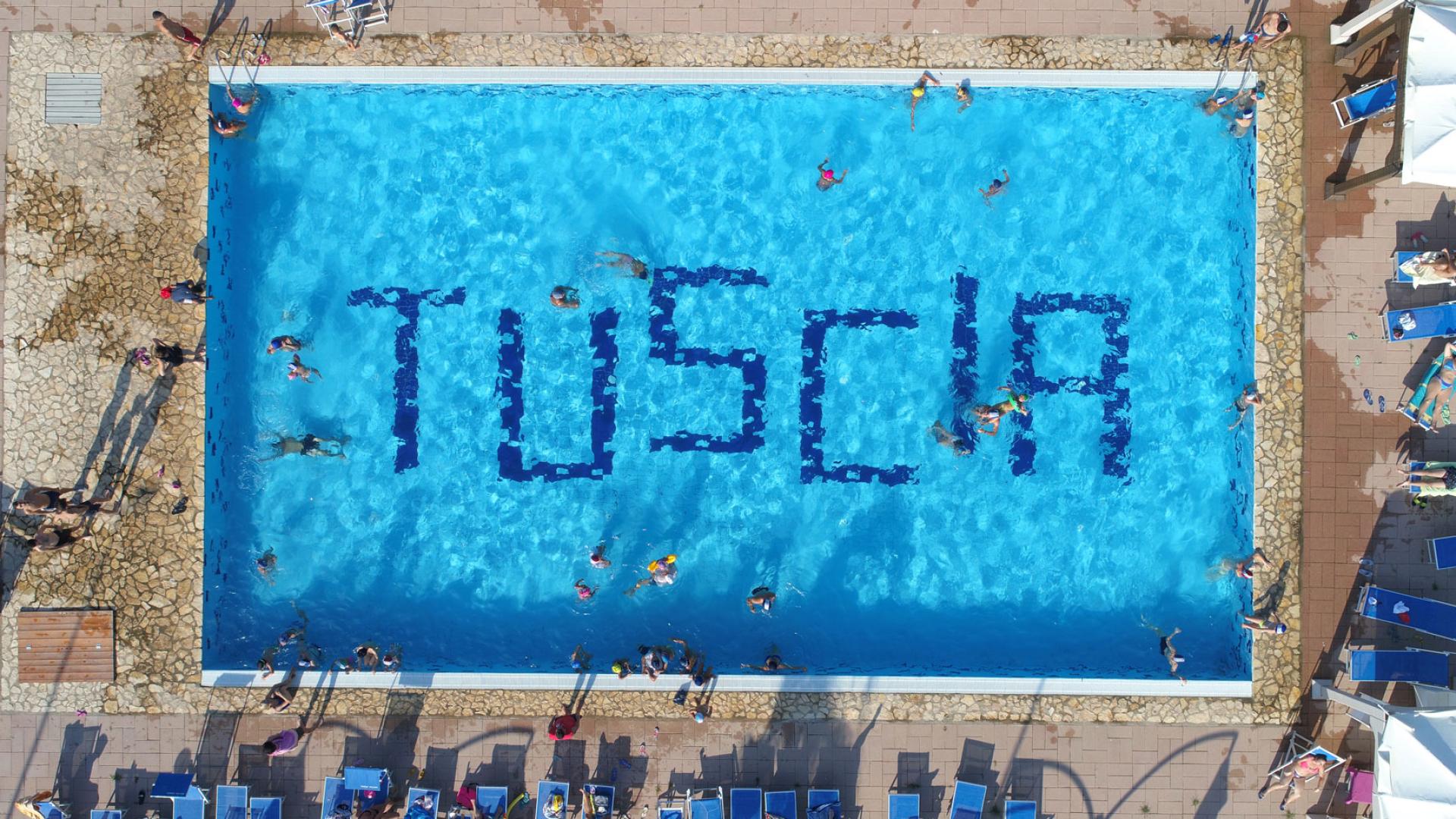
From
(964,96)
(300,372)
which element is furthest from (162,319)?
(964,96)

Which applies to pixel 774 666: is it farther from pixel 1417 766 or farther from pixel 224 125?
pixel 224 125

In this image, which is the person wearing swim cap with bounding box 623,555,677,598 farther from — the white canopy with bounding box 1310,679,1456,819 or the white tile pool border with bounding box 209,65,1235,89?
the white canopy with bounding box 1310,679,1456,819

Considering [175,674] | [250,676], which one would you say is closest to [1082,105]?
[250,676]

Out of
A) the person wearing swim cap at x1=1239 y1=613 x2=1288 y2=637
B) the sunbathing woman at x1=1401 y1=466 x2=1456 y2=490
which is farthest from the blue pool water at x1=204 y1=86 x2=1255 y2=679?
the sunbathing woman at x1=1401 y1=466 x2=1456 y2=490

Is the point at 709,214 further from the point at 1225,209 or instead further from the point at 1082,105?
the point at 1225,209

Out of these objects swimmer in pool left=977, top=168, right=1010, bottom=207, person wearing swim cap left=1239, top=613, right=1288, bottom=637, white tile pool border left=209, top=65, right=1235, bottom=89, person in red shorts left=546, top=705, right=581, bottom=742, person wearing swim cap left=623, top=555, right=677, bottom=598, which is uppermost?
white tile pool border left=209, top=65, right=1235, bottom=89

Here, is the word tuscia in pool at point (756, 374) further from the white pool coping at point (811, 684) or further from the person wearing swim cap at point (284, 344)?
the white pool coping at point (811, 684)

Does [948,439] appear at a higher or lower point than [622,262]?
lower
